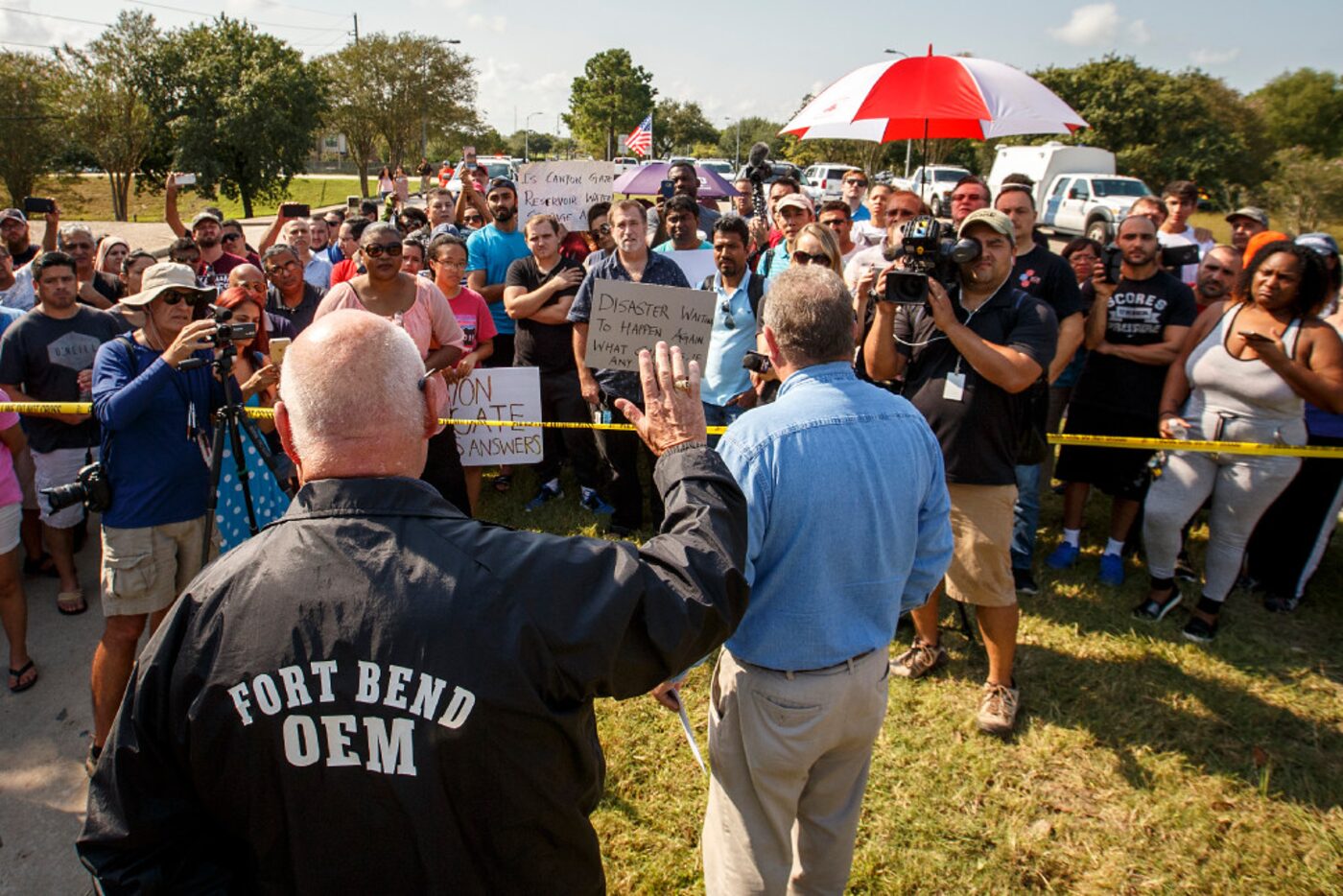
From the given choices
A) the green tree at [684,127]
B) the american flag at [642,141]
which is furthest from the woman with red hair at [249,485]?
the green tree at [684,127]

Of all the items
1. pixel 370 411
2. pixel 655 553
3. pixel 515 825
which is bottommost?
pixel 515 825

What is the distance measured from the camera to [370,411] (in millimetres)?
1438

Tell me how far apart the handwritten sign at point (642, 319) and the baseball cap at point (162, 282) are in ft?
6.51

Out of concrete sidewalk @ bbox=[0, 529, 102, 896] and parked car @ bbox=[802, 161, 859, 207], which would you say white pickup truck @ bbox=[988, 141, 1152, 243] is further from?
concrete sidewalk @ bbox=[0, 529, 102, 896]

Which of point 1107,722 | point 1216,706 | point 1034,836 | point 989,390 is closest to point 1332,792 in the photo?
point 1216,706

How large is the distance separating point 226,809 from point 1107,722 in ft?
12.0

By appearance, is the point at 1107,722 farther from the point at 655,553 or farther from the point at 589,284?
the point at 589,284

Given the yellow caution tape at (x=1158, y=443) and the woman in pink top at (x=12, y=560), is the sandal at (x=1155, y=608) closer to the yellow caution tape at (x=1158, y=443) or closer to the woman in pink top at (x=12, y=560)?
the yellow caution tape at (x=1158, y=443)

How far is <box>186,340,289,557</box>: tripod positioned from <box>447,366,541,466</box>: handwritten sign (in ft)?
6.99

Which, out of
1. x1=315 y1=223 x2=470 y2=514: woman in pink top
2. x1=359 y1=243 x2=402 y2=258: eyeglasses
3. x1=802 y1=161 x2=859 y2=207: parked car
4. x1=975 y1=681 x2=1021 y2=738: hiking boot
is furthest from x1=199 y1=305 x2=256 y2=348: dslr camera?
x1=802 y1=161 x2=859 y2=207: parked car

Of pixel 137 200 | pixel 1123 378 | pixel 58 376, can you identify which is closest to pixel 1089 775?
pixel 1123 378

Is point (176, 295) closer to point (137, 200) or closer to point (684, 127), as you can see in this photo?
point (137, 200)

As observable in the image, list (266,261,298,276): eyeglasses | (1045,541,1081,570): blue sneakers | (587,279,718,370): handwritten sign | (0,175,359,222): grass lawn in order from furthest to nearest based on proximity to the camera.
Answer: (0,175,359,222): grass lawn → (266,261,298,276): eyeglasses → (1045,541,1081,570): blue sneakers → (587,279,718,370): handwritten sign

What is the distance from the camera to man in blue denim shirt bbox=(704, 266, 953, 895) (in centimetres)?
213
